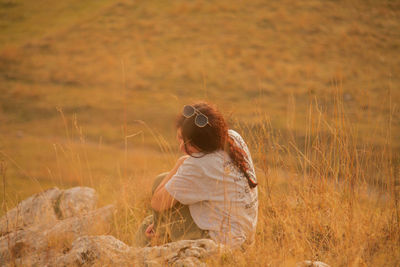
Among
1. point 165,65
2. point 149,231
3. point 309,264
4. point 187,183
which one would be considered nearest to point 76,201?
point 149,231

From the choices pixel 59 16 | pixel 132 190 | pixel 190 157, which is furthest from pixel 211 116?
pixel 59 16

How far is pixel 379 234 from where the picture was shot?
2.30 meters

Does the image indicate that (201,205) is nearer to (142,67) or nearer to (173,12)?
(142,67)

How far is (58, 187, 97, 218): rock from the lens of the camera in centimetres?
381

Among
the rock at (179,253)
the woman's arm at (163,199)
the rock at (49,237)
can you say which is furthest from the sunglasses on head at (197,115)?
the rock at (49,237)

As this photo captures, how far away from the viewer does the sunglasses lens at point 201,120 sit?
6.44 feet

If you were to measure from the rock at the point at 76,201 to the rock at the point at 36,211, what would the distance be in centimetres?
8

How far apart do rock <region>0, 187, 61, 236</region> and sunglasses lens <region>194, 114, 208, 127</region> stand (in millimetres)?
2094

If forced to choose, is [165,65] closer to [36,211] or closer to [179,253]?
[36,211]

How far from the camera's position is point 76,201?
3.90 meters

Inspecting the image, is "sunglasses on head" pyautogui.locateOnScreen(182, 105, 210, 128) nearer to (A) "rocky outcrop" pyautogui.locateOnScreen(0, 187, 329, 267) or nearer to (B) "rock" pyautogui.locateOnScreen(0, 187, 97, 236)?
(A) "rocky outcrop" pyautogui.locateOnScreen(0, 187, 329, 267)

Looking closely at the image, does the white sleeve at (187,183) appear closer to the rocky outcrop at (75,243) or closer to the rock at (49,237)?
the rocky outcrop at (75,243)

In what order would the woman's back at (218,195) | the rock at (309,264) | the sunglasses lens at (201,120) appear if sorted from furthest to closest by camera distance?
the woman's back at (218,195) → the sunglasses lens at (201,120) → the rock at (309,264)

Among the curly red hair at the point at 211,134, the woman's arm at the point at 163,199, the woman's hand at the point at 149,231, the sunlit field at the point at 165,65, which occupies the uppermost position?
the curly red hair at the point at 211,134
